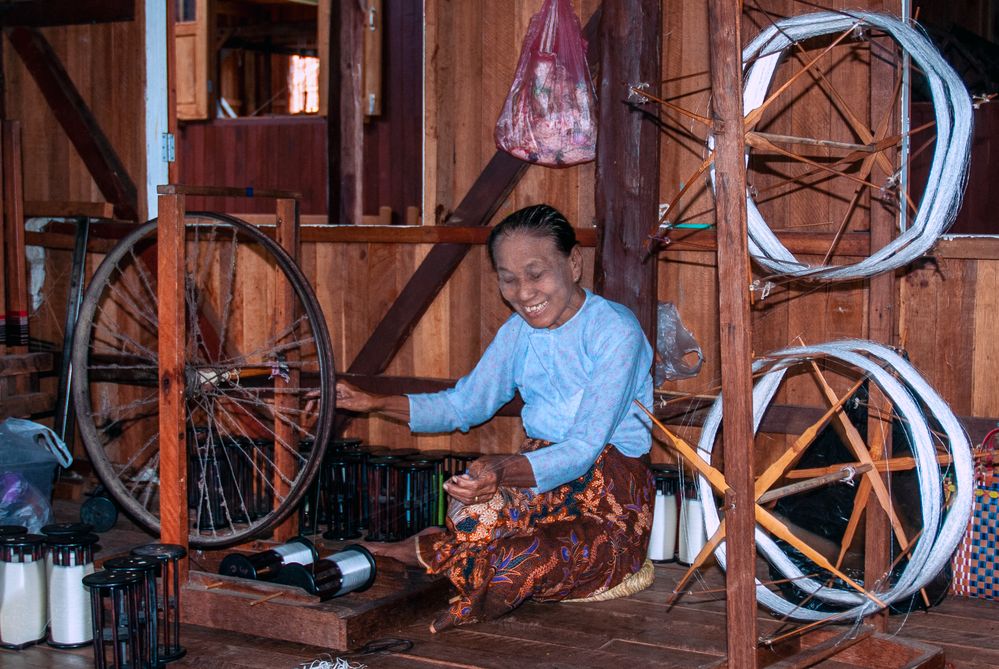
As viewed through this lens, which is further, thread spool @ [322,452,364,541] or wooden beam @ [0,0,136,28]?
wooden beam @ [0,0,136,28]

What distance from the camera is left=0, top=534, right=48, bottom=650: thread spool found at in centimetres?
295

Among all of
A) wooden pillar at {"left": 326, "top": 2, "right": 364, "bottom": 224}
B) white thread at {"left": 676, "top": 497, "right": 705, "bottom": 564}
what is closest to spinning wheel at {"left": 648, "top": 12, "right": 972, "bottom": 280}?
white thread at {"left": 676, "top": 497, "right": 705, "bottom": 564}

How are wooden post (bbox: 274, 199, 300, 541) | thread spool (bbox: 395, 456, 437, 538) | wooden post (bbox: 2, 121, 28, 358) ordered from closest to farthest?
wooden post (bbox: 274, 199, 300, 541)
thread spool (bbox: 395, 456, 437, 538)
wooden post (bbox: 2, 121, 28, 358)

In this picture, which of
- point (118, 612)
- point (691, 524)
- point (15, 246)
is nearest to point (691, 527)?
point (691, 524)

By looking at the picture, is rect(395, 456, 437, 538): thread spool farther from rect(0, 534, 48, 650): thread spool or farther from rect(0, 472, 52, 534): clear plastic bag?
rect(0, 534, 48, 650): thread spool

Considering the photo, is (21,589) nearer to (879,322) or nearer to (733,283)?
(733,283)

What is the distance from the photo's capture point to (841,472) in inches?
103

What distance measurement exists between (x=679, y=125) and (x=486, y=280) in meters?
0.95

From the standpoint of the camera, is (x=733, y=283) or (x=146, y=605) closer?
(x=733, y=283)

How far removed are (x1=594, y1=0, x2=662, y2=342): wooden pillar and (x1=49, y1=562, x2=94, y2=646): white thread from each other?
6.13ft

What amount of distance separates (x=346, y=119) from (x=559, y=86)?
93.1 inches

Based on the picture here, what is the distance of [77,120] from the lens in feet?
16.7

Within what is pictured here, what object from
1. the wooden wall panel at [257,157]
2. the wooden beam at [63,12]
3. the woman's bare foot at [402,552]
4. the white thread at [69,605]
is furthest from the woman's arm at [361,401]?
the wooden wall panel at [257,157]

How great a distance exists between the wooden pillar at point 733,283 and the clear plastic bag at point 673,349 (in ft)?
6.06
